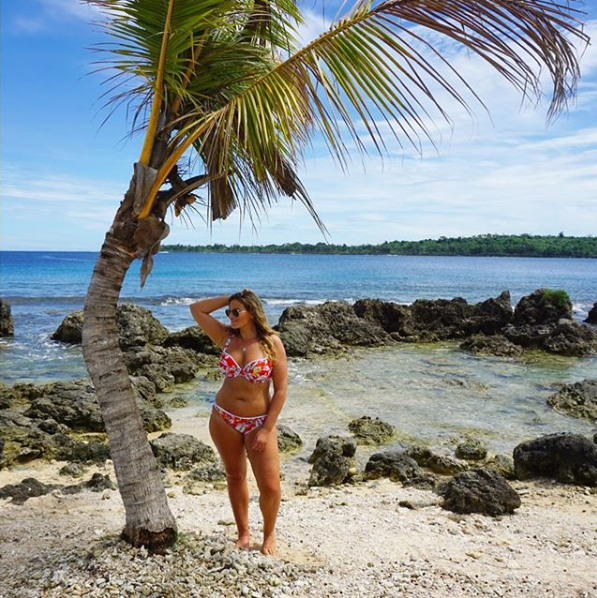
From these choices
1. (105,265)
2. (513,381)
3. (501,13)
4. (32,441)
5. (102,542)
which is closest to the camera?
(501,13)

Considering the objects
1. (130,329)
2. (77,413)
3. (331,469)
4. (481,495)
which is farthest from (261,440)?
(130,329)

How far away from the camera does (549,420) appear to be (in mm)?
11711

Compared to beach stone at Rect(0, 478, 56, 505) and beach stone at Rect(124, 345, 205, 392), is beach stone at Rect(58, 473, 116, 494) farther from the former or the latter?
beach stone at Rect(124, 345, 205, 392)

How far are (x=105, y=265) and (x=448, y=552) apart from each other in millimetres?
3839

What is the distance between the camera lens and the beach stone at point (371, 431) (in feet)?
32.7

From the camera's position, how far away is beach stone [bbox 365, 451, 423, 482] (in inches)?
314

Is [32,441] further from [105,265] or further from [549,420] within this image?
A: [549,420]

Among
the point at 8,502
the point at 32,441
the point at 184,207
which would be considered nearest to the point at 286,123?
the point at 184,207

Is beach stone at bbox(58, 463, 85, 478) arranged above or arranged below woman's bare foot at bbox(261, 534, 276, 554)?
below

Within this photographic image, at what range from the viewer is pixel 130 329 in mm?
18922

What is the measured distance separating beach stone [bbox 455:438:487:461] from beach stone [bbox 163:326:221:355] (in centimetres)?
1032

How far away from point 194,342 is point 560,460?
12782mm

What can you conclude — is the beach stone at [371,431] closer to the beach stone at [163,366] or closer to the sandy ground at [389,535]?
the sandy ground at [389,535]

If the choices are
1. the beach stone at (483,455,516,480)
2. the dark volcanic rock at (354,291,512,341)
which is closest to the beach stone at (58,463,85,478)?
the beach stone at (483,455,516,480)
